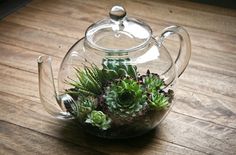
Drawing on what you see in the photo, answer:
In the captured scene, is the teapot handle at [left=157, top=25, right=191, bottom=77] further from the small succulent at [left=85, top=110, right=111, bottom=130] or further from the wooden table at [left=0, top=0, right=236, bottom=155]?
the small succulent at [left=85, top=110, right=111, bottom=130]

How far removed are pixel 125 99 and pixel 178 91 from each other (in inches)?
11.2

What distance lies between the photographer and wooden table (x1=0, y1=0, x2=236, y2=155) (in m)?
0.80

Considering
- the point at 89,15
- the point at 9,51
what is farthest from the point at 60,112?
the point at 89,15

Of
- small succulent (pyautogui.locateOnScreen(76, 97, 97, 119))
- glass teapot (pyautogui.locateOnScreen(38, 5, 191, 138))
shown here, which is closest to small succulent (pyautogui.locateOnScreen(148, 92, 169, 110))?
glass teapot (pyautogui.locateOnScreen(38, 5, 191, 138))

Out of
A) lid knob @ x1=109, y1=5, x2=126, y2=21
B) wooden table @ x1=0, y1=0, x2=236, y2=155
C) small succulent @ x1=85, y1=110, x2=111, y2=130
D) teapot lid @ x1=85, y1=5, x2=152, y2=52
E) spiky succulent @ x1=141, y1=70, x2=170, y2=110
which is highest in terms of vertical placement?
lid knob @ x1=109, y1=5, x2=126, y2=21

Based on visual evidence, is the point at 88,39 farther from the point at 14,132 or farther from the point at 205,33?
the point at 205,33

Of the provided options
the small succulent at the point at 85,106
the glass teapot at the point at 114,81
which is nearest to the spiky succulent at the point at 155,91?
the glass teapot at the point at 114,81

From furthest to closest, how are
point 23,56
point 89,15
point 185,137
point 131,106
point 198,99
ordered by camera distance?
1. point 89,15
2. point 23,56
3. point 198,99
4. point 185,137
5. point 131,106

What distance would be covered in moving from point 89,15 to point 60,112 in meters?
0.62

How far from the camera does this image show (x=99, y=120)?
730mm

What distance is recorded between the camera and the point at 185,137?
2.69 feet

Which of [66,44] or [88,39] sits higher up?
[88,39]

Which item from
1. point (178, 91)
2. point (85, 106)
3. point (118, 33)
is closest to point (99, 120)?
point (85, 106)

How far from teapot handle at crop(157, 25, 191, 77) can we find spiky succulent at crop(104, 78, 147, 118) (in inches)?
6.0
